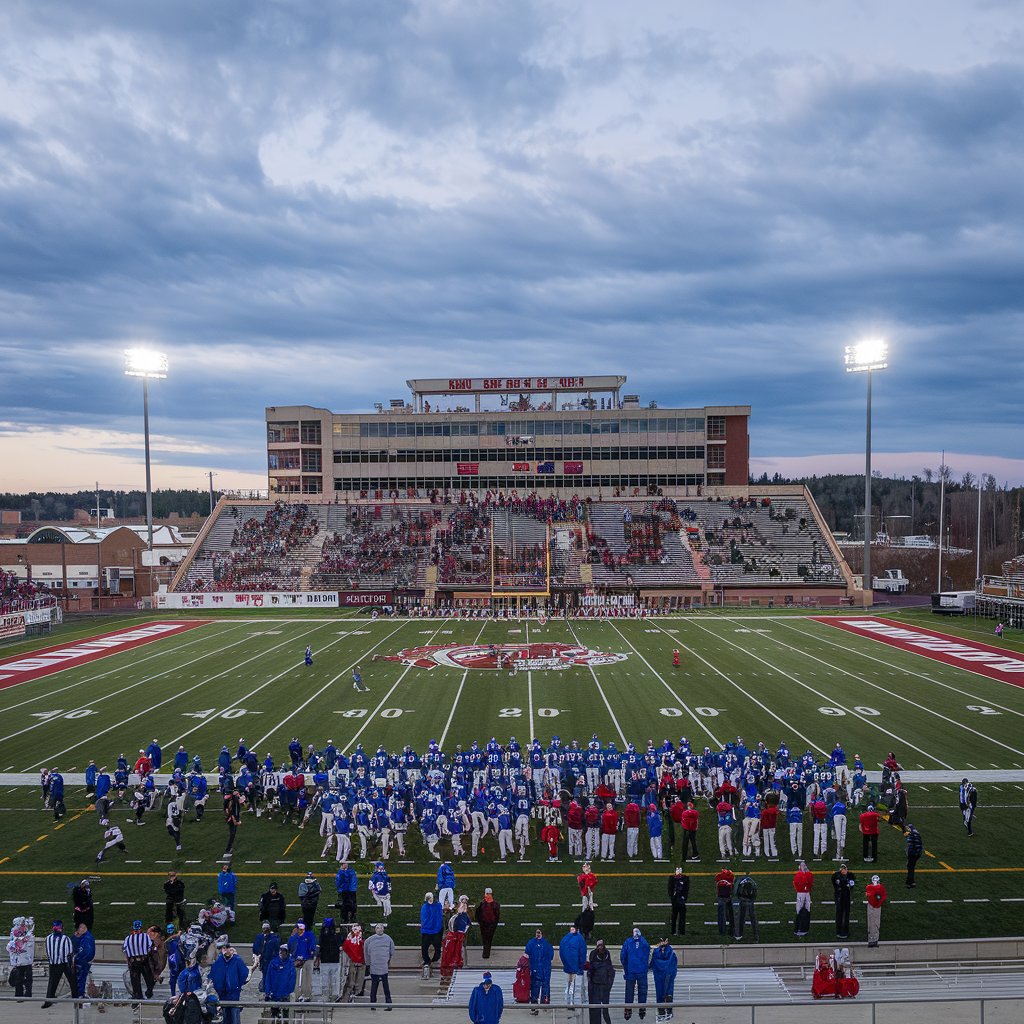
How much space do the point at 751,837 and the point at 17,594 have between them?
47.1 m

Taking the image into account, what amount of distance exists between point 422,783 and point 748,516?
4706 cm

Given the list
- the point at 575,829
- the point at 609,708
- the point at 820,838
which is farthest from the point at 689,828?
the point at 609,708

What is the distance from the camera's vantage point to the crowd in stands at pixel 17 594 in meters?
44.0

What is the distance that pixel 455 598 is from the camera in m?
49.7

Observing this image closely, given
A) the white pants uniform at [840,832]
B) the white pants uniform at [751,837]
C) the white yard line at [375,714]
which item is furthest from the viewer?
the white yard line at [375,714]

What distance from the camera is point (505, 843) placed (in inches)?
570

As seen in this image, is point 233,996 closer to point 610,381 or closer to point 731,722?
Result: point 731,722

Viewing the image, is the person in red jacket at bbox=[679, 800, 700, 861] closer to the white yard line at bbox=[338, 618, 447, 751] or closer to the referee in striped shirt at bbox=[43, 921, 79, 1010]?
the referee in striped shirt at bbox=[43, 921, 79, 1010]

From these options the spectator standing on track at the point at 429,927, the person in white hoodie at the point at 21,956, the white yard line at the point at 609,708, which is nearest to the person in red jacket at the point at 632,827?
the spectator standing on track at the point at 429,927

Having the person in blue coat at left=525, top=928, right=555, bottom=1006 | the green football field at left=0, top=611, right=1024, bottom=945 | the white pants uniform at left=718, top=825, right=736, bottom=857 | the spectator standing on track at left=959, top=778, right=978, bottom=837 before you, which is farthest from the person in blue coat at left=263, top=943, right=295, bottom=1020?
the spectator standing on track at left=959, top=778, right=978, bottom=837

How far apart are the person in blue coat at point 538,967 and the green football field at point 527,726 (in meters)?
2.25

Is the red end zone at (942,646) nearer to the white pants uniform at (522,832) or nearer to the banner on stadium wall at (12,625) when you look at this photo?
the white pants uniform at (522,832)

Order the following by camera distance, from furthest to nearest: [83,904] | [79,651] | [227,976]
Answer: [79,651]
[83,904]
[227,976]

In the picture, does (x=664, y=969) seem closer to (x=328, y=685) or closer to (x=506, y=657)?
(x=328, y=685)
